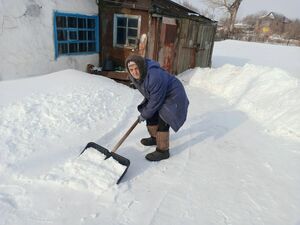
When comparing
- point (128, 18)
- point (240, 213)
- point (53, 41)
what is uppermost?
point (128, 18)

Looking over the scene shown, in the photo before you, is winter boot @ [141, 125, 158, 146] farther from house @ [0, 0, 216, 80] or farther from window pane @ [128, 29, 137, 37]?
window pane @ [128, 29, 137, 37]

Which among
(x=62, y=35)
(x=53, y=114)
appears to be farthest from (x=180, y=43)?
(x=53, y=114)

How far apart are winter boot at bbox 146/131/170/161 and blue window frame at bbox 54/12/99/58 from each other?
176 inches

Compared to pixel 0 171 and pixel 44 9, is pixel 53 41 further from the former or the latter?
pixel 0 171

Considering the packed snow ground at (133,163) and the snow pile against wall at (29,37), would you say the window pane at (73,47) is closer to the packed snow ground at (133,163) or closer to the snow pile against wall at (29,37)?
Answer: the snow pile against wall at (29,37)

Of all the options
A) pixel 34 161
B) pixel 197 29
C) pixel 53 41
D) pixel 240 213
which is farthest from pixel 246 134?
pixel 197 29

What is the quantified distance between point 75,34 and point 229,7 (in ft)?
Result: 107

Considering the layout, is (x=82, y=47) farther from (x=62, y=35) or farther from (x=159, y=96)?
(x=159, y=96)

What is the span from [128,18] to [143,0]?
2.19 ft

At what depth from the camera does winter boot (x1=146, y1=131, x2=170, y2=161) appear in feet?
12.0

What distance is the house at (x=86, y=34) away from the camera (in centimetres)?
599

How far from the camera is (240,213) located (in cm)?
282

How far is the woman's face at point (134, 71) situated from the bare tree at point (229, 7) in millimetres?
32836

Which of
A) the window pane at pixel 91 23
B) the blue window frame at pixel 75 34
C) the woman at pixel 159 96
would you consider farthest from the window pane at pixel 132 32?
the woman at pixel 159 96
